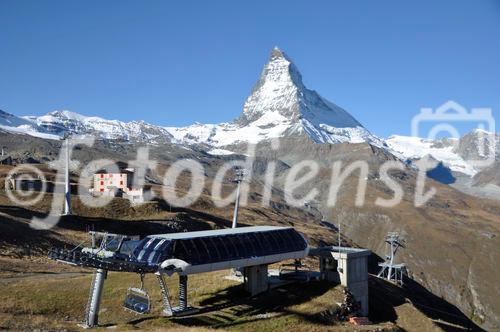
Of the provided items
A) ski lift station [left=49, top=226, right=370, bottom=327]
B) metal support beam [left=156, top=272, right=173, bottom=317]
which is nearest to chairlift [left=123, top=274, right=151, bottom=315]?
ski lift station [left=49, top=226, right=370, bottom=327]

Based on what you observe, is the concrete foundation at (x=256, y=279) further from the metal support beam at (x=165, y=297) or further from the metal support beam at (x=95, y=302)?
the metal support beam at (x=95, y=302)

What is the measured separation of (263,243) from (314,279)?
31.8 feet

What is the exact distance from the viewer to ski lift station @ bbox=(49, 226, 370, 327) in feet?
135

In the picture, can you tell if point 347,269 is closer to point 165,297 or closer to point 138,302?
point 165,297

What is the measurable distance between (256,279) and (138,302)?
12963mm

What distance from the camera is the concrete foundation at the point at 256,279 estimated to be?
52.0 meters

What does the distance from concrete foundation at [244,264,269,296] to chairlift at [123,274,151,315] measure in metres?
11.6

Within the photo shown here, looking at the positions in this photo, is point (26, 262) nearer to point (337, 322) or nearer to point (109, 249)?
point (109, 249)

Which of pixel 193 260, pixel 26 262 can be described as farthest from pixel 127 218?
pixel 193 260

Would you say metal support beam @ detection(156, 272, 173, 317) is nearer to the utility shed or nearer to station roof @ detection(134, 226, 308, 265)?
station roof @ detection(134, 226, 308, 265)

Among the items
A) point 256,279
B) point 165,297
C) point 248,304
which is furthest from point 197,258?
point 256,279

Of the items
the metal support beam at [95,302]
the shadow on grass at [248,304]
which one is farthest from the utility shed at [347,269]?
the metal support beam at [95,302]

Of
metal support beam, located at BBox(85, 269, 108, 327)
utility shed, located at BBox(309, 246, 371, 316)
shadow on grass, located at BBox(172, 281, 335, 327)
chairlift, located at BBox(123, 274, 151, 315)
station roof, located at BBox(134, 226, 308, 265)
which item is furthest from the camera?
utility shed, located at BBox(309, 246, 371, 316)

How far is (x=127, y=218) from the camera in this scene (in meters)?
114
